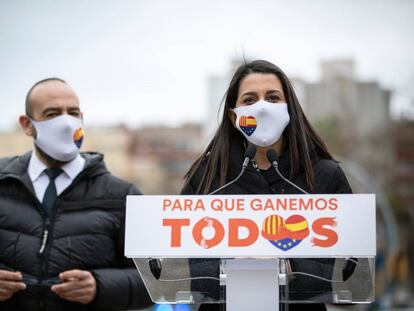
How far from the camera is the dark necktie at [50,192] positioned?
442 centimetres

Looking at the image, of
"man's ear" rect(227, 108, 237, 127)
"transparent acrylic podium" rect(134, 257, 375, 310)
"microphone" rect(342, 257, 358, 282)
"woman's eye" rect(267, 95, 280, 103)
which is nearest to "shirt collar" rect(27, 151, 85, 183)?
"man's ear" rect(227, 108, 237, 127)

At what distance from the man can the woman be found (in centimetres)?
82

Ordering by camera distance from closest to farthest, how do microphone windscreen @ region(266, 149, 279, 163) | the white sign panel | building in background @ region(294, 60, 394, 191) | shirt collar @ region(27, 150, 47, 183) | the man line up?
the white sign panel < microphone windscreen @ region(266, 149, 279, 163) < the man < shirt collar @ region(27, 150, 47, 183) < building in background @ region(294, 60, 394, 191)

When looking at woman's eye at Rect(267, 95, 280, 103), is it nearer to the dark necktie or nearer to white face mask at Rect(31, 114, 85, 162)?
white face mask at Rect(31, 114, 85, 162)

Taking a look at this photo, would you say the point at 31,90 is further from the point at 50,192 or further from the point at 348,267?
the point at 348,267

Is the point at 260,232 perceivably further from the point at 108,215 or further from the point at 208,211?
the point at 108,215

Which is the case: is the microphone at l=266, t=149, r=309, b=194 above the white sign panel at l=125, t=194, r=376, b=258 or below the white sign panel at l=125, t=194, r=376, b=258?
above

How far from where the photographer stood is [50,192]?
177 inches

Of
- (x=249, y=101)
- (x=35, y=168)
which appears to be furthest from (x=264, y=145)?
(x=35, y=168)

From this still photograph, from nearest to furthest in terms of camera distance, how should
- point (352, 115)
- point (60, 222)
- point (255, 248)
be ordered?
point (255, 248)
point (60, 222)
point (352, 115)

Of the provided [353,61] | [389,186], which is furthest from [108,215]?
[353,61]

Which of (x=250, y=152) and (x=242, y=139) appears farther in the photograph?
(x=242, y=139)

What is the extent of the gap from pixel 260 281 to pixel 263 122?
0.92 metres

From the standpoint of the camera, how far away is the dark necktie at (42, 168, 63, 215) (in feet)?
14.5
